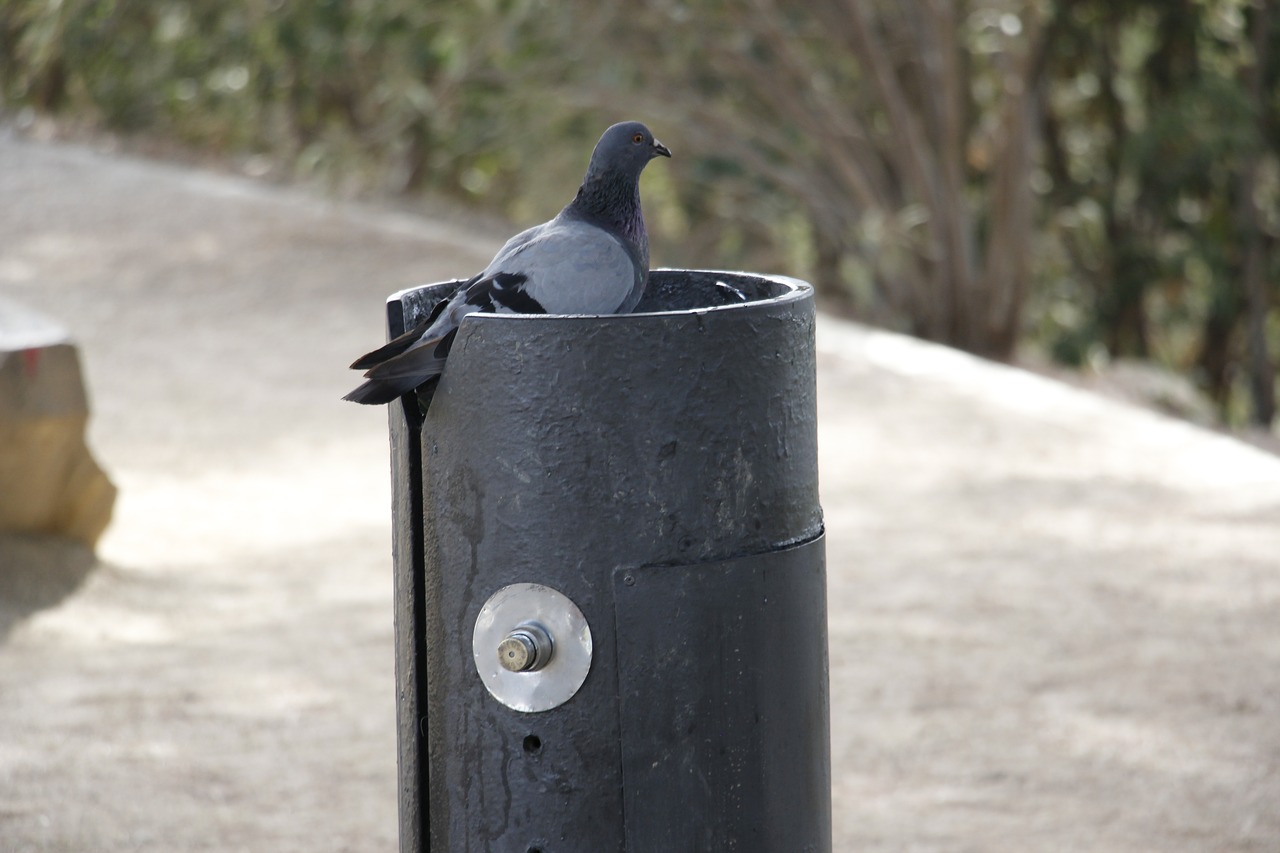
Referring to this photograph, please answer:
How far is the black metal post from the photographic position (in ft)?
6.94

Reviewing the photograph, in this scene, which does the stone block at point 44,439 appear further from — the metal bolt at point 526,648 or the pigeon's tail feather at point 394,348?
the metal bolt at point 526,648

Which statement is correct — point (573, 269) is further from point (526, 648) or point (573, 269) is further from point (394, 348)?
point (526, 648)

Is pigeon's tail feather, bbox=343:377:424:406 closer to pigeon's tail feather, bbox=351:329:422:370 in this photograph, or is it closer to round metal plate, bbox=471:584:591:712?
pigeon's tail feather, bbox=351:329:422:370

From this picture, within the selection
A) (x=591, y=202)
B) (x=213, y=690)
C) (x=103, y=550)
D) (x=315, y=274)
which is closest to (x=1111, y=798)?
(x=591, y=202)

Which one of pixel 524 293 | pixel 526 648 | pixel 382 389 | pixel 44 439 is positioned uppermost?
pixel 524 293

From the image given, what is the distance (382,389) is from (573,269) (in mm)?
359

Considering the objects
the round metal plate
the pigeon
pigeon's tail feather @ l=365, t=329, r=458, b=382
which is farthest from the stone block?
the round metal plate

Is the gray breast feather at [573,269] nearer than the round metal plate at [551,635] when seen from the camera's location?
No

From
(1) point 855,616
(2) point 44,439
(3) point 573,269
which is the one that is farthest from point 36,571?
(3) point 573,269

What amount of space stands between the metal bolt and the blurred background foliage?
666 cm

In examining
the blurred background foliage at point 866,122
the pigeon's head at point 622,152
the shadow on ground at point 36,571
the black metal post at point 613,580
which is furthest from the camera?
the blurred background foliage at point 866,122

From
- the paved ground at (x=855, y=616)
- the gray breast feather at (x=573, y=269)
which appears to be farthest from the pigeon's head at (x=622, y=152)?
the paved ground at (x=855, y=616)

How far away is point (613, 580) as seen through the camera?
6.99ft

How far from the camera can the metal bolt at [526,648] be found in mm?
2117
